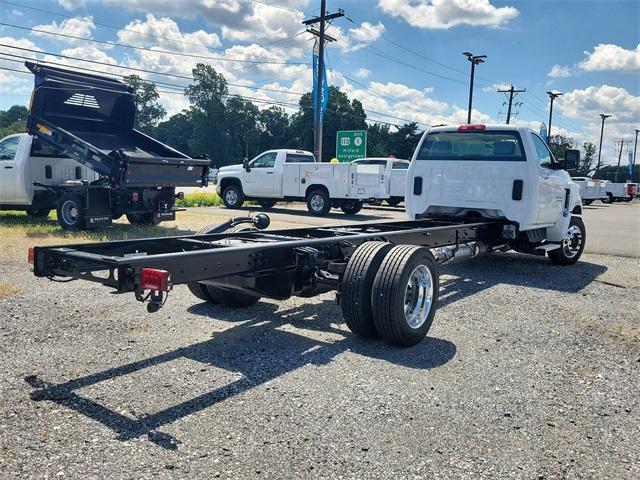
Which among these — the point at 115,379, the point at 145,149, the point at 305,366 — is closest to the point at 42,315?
the point at 115,379

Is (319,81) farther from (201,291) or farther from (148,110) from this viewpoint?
(148,110)

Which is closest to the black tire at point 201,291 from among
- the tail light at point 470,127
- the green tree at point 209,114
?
the tail light at point 470,127

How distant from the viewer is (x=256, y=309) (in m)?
5.89

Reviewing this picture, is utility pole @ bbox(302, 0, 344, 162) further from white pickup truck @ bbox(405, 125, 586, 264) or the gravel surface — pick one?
the gravel surface

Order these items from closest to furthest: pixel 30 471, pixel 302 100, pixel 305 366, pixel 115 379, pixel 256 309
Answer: pixel 30 471 → pixel 115 379 → pixel 305 366 → pixel 256 309 → pixel 302 100

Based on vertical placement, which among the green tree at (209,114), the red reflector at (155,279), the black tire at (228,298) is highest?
the green tree at (209,114)

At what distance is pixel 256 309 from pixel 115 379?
2.11 m

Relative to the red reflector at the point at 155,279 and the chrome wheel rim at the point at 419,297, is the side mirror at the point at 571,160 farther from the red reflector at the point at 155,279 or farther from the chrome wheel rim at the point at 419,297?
the red reflector at the point at 155,279

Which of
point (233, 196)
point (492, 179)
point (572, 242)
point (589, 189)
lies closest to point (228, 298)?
point (492, 179)

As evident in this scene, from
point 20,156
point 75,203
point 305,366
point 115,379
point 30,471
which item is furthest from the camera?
point 20,156

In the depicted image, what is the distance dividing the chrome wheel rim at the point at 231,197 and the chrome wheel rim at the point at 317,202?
337 cm

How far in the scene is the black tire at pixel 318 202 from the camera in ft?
60.8

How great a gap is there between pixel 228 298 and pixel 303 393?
2178mm

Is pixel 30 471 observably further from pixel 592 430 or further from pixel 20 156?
pixel 20 156
